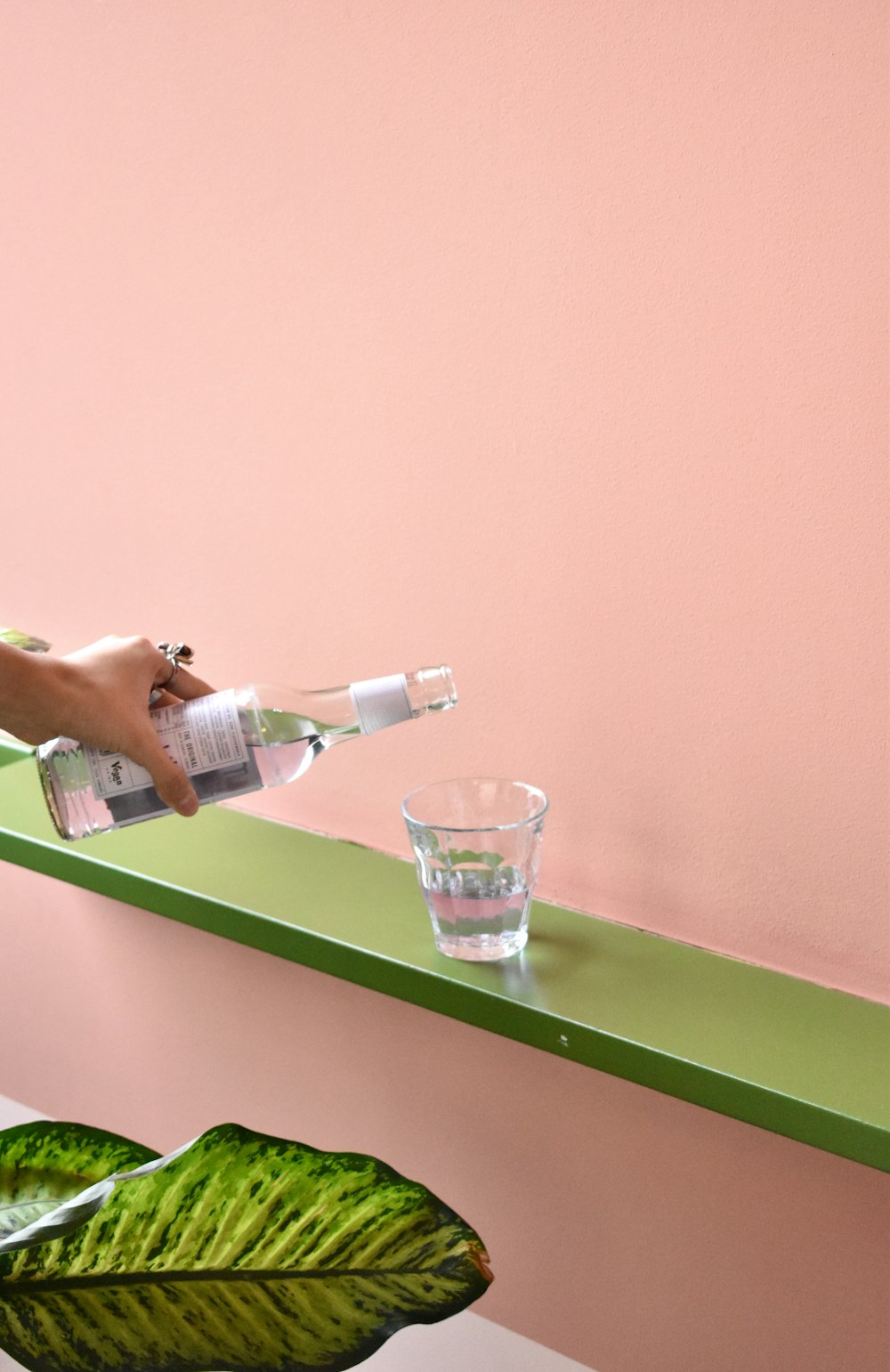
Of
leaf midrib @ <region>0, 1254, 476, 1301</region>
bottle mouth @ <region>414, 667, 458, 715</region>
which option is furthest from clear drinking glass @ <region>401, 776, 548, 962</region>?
leaf midrib @ <region>0, 1254, 476, 1301</region>

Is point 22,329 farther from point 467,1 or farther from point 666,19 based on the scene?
point 666,19

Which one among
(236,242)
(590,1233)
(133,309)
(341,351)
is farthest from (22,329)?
(590,1233)

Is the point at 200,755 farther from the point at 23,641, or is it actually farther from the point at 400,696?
the point at 23,641

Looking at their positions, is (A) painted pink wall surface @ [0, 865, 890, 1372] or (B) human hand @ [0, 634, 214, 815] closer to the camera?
(B) human hand @ [0, 634, 214, 815]

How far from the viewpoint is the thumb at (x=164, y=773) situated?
0.81 meters

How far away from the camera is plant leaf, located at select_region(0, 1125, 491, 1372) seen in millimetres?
748

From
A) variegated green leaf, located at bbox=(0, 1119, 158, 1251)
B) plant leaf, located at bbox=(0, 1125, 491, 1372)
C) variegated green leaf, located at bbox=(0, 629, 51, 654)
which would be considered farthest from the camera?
variegated green leaf, located at bbox=(0, 629, 51, 654)

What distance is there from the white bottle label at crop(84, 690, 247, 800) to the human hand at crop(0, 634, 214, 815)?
0.04 feet

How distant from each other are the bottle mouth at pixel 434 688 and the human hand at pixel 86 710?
165 mm

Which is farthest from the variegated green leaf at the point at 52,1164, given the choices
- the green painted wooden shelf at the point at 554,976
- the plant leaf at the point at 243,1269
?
the green painted wooden shelf at the point at 554,976

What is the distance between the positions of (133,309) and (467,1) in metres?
0.43

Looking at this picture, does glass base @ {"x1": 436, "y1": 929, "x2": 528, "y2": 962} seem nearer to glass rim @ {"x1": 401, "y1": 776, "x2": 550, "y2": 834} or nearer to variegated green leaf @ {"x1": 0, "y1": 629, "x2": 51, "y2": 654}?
glass rim @ {"x1": 401, "y1": 776, "x2": 550, "y2": 834}

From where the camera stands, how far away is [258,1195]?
2.60 ft

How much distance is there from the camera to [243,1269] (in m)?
0.79
